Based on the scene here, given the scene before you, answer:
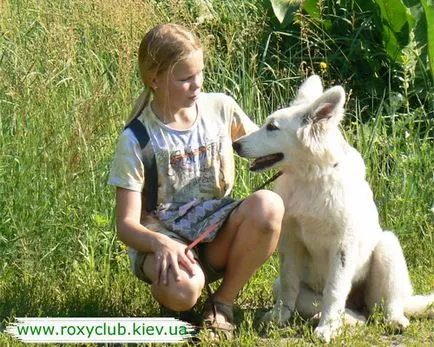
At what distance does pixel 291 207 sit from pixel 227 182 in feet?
1.13

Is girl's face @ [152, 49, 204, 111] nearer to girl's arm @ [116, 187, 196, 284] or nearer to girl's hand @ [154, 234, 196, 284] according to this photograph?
girl's arm @ [116, 187, 196, 284]

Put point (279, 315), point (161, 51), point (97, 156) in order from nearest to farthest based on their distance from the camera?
point (161, 51)
point (279, 315)
point (97, 156)

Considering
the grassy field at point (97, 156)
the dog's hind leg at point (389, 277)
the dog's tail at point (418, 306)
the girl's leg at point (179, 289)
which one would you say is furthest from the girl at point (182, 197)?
the dog's tail at point (418, 306)

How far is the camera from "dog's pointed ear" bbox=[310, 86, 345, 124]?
4.48 metres

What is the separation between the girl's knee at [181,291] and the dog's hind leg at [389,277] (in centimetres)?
98

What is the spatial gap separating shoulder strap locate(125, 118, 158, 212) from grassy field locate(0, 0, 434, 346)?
0.66 m

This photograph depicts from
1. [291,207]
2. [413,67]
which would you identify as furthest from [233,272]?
[413,67]

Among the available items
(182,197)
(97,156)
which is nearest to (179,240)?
(182,197)

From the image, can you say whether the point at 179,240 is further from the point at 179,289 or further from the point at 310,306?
the point at 310,306

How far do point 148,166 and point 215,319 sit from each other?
0.79 meters

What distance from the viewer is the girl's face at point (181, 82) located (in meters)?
4.50

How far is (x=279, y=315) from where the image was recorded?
15.4 ft

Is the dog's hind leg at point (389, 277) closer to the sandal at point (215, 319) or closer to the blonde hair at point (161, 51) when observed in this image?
the sandal at point (215, 319)

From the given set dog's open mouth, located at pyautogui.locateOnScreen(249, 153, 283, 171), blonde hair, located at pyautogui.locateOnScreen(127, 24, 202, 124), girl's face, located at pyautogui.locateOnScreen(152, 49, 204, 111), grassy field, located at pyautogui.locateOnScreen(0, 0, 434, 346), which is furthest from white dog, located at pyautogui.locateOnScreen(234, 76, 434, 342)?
blonde hair, located at pyautogui.locateOnScreen(127, 24, 202, 124)
